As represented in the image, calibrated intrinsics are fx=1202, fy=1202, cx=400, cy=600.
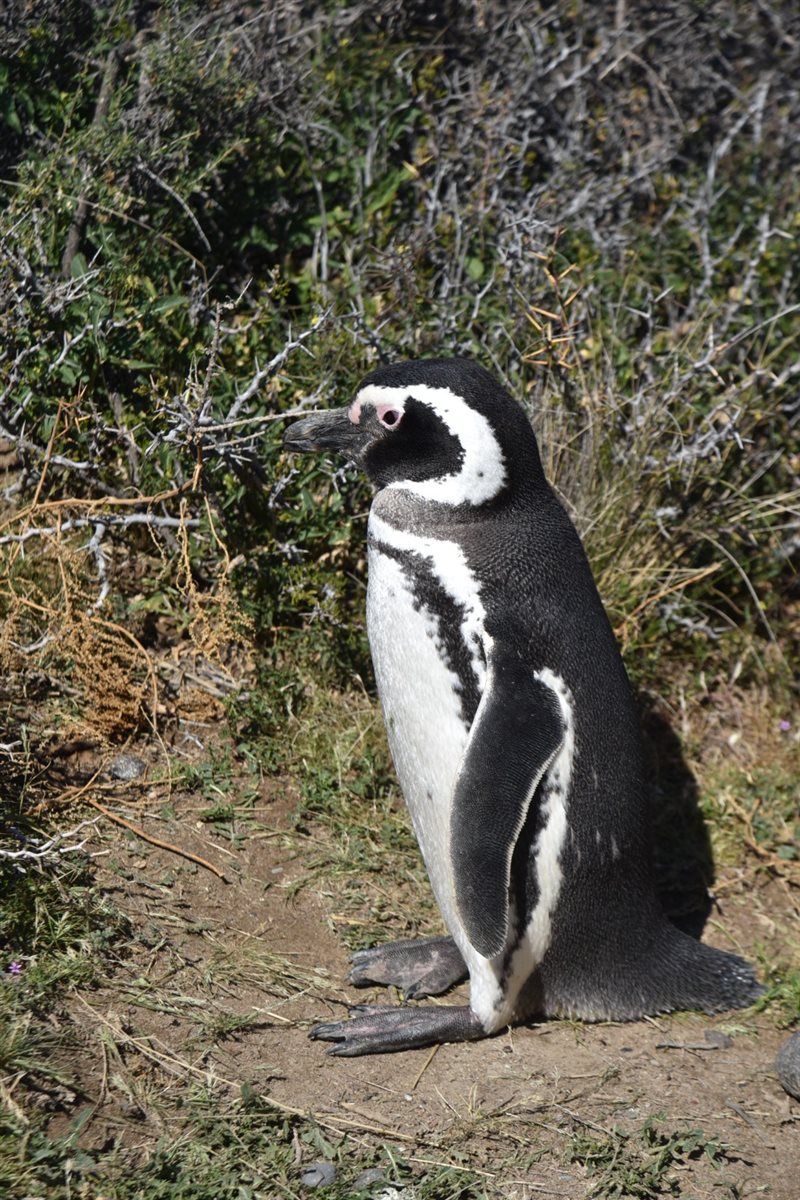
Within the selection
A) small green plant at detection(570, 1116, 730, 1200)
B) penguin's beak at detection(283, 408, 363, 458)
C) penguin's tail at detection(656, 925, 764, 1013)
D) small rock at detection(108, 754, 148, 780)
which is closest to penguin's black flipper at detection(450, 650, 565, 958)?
small green plant at detection(570, 1116, 730, 1200)

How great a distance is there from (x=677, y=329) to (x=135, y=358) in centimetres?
179

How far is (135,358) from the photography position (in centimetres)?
322

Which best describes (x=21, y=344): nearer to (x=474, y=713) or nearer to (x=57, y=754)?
(x=57, y=754)

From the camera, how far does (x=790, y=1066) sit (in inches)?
98.7

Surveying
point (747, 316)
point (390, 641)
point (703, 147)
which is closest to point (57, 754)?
point (390, 641)

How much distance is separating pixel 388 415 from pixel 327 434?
0.63ft

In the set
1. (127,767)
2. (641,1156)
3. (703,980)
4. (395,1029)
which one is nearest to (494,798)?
(395,1029)

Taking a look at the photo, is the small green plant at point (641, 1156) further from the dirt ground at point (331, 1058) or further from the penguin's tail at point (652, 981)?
the penguin's tail at point (652, 981)

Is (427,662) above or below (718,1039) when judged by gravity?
above


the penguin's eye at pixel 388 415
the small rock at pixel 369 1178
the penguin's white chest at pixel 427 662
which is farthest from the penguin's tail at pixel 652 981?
the penguin's eye at pixel 388 415

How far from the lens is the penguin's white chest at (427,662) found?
245 cm

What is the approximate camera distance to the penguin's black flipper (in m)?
2.29

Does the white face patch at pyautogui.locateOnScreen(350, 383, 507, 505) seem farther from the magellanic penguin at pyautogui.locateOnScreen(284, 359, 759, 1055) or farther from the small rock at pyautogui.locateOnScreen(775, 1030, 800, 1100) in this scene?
the small rock at pyautogui.locateOnScreen(775, 1030, 800, 1100)

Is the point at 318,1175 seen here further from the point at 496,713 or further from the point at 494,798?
the point at 496,713
